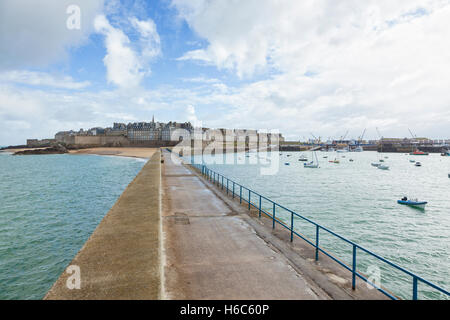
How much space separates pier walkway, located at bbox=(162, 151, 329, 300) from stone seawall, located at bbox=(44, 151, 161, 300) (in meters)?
0.56

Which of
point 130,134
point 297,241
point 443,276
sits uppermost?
point 130,134

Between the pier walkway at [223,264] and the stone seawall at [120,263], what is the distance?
1.83 ft

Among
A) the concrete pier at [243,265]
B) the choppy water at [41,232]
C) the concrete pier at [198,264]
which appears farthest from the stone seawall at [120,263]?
the choppy water at [41,232]

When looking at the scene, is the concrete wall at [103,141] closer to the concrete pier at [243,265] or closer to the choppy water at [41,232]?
the choppy water at [41,232]

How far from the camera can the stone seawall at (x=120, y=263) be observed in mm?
4820

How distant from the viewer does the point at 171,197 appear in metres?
16.1

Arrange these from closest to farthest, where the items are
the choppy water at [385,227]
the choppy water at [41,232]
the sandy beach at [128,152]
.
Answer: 1. the choppy water at [41,232]
2. the choppy water at [385,227]
3. the sandy beach at [128,152]

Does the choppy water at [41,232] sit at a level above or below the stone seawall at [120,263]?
below

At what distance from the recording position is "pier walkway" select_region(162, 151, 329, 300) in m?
5.59

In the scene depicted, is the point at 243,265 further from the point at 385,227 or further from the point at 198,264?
the point at 385,227

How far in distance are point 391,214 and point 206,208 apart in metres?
16.4
